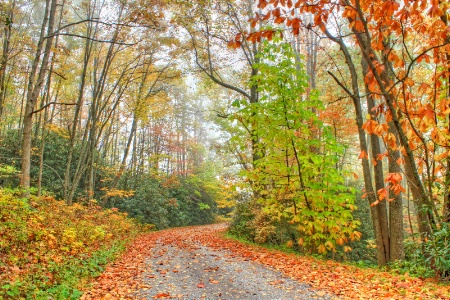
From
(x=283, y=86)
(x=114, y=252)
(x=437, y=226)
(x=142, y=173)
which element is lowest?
(x=114, y=252)

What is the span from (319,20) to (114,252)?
23.3ft

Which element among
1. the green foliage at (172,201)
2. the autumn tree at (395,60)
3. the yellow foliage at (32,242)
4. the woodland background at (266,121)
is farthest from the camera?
the green foliage at (172,201)

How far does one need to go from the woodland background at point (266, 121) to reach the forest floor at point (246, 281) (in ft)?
2.80

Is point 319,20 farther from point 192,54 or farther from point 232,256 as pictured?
point 192,54

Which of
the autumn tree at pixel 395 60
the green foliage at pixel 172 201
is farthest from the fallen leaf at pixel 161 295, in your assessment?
the green foliage at pixel 172 201

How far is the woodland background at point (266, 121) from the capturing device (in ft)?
8.93

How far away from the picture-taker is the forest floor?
390 centimetres

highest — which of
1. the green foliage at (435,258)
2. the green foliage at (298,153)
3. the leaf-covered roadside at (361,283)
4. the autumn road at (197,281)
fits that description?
the green foliage at (298,153)

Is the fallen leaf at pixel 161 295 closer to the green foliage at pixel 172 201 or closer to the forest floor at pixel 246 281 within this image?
the forest floor at pixel 246 281

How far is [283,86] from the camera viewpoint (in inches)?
255

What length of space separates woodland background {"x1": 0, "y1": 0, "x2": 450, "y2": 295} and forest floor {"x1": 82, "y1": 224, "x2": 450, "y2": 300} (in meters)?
0.85

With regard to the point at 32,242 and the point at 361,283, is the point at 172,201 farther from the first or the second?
the point at 361,283

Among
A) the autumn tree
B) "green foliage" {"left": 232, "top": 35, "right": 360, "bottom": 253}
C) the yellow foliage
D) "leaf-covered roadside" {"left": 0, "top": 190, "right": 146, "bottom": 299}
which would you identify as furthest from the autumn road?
the autumn tree

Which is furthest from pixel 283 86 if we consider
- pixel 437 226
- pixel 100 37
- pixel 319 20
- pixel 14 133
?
pixel 14 133
